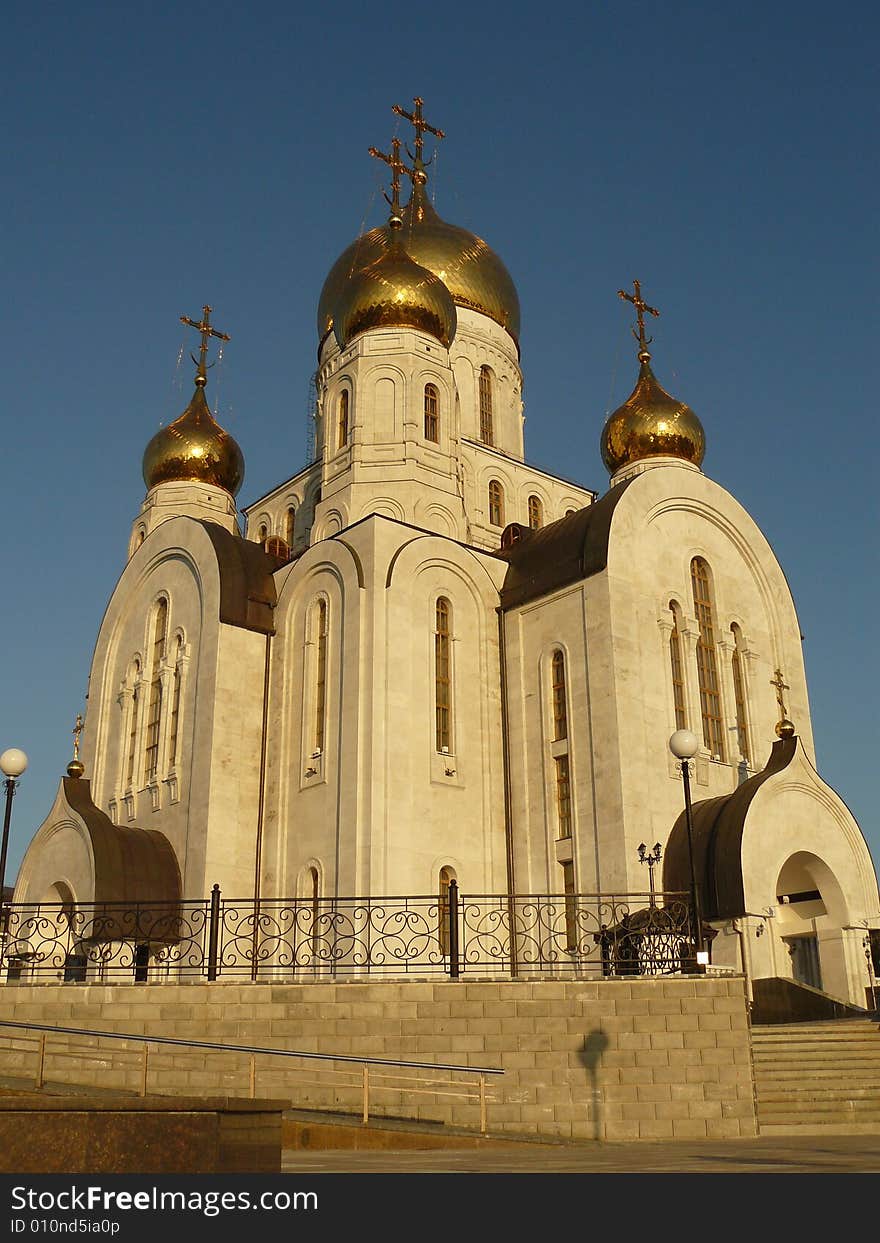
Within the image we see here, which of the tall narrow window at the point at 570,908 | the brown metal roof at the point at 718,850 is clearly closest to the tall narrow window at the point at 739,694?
the brown metal roof at the point at 718,850

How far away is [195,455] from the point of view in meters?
25.5

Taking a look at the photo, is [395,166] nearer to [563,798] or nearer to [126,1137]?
[563,798]

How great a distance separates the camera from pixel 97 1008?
12375mm

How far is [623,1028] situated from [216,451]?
57.7ft

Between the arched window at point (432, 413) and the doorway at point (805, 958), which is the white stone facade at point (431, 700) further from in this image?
the doorway at point (805, 958)

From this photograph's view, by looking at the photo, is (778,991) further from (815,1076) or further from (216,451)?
(216,451)

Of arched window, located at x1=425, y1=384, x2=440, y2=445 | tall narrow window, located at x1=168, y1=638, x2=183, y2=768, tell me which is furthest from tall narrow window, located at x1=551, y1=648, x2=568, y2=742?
tall narrow window, located at x1=168, y1=638, x2=183, y2=768

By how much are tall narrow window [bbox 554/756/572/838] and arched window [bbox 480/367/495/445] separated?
9.64m

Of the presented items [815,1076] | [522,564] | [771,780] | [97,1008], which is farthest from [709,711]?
[97,1008]

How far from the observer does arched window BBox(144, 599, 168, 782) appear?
19.9 metres

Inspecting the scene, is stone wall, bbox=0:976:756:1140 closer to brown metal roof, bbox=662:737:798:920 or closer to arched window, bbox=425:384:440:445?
brown metal roof, bbox=662:737:798:920

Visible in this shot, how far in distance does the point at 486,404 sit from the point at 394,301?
473 cm

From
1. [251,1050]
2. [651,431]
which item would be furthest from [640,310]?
[251,1050]

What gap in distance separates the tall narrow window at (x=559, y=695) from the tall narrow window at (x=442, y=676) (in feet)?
5.22
